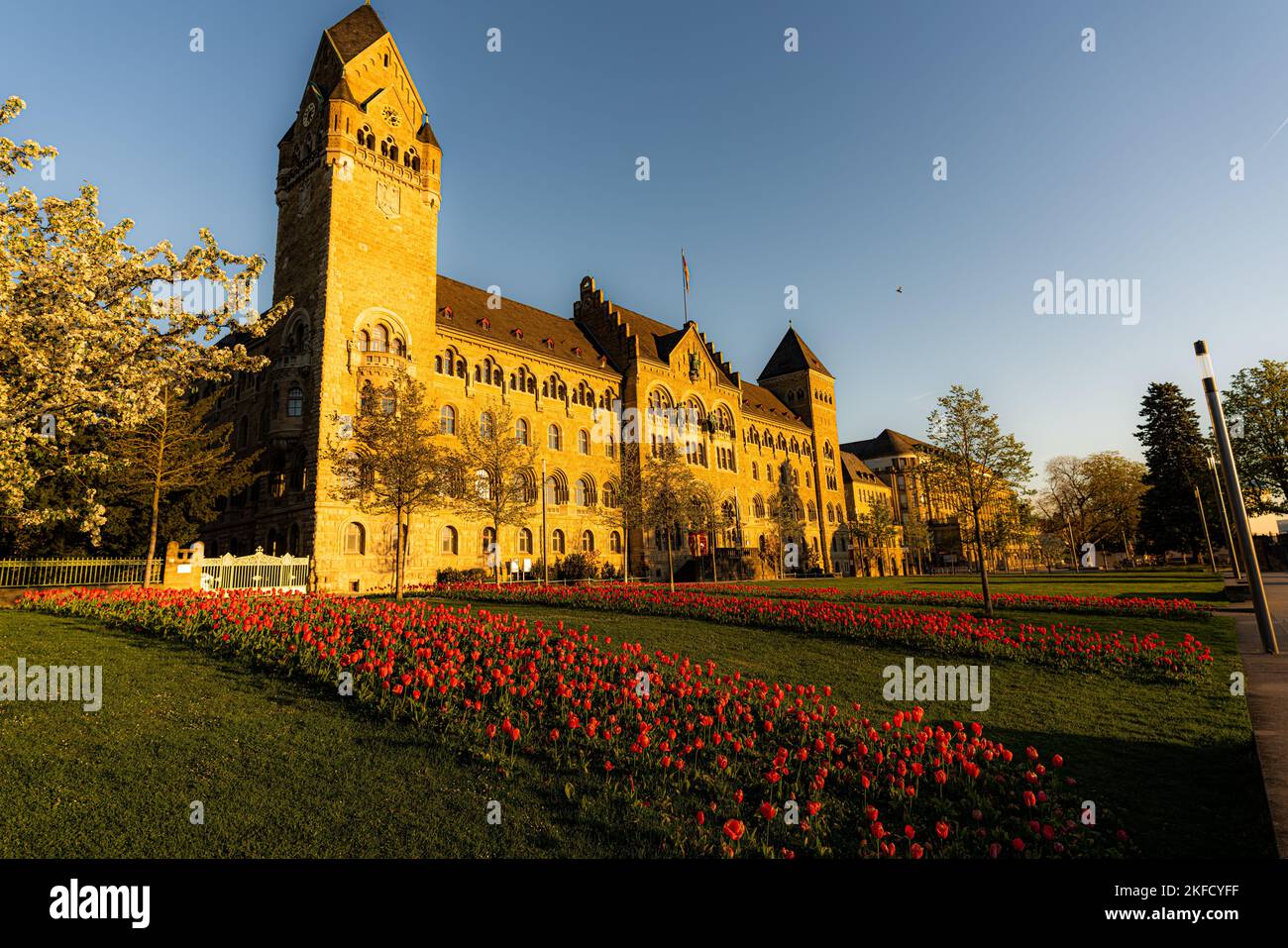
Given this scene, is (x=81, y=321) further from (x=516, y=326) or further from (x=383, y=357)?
(x=516, y=326)

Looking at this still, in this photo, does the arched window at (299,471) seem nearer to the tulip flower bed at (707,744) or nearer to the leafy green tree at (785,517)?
the tulip flower bed at (707,744)

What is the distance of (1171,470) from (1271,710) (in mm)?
63844

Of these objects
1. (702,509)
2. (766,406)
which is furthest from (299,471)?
(766,406)

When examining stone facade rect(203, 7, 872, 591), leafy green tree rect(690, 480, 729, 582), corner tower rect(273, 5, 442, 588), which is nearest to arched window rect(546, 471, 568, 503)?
stone facade rect(203, 7, 872, 591)

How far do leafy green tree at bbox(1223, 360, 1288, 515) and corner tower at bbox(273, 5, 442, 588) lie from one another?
5452 centimetres

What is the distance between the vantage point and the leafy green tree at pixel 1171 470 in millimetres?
56812

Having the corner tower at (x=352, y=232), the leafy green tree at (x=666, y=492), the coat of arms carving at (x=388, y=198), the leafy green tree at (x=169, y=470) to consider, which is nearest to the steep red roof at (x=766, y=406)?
the leafy green tree at (x=666, y=492)

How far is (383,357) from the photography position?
35.6 m

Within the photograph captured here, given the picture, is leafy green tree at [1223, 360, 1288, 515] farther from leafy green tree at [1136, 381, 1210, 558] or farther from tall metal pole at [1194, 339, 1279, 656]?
tall metal pole at [1194, 339, 1279, 656]

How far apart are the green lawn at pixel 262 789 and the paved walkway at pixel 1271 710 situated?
504 centimetres

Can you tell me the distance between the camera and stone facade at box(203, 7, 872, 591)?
34000 millimetres

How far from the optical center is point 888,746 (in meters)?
6.94
